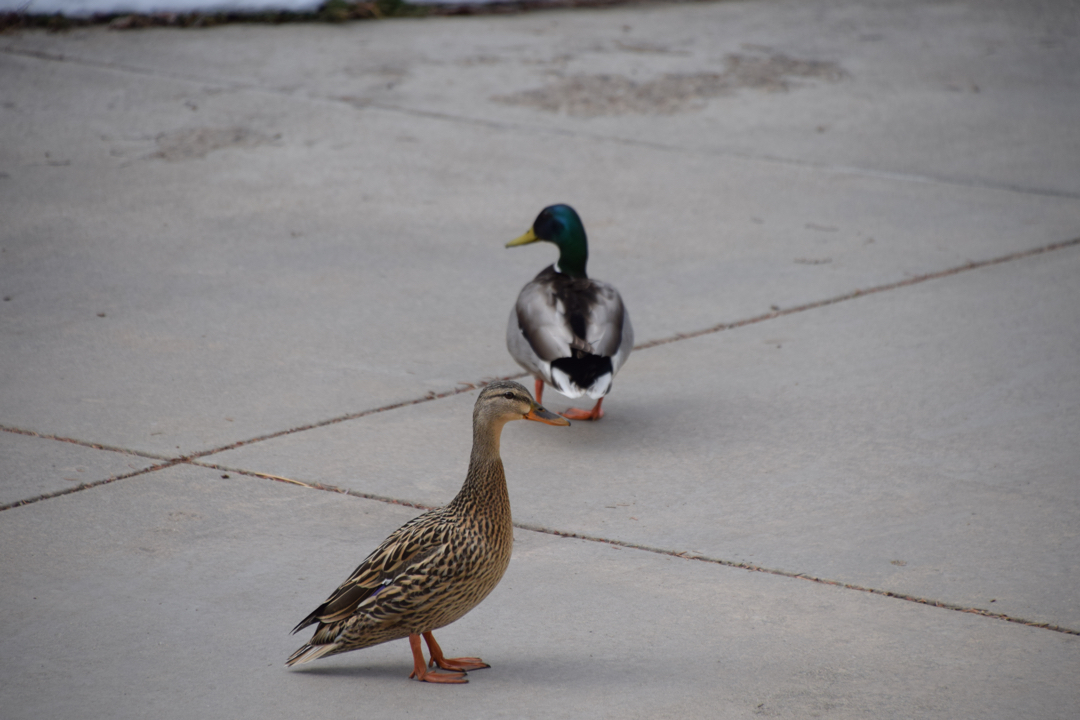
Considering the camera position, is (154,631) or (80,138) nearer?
(154,631)

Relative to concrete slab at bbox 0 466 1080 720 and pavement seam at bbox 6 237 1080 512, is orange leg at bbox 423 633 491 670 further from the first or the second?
pavement seam at bbox 6 237 1080 512

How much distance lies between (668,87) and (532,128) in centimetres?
166

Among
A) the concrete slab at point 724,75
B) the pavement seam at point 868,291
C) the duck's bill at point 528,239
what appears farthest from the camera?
the concrete slab at point 724,75

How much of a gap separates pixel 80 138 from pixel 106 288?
282cm

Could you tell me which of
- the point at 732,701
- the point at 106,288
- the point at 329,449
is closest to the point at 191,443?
the point at 329,449

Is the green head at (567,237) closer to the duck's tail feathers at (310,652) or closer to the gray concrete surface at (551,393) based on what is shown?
the gray concrete surface at (551,393)

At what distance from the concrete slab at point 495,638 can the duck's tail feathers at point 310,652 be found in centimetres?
6

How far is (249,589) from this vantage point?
12.5ft

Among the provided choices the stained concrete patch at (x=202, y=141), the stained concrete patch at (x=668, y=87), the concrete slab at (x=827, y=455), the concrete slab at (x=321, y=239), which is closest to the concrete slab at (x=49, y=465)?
the concrete slab at (x=321, y=239)

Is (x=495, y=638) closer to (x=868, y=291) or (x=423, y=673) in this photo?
(x=423, y=673)

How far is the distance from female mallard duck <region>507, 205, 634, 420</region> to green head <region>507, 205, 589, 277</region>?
115mm

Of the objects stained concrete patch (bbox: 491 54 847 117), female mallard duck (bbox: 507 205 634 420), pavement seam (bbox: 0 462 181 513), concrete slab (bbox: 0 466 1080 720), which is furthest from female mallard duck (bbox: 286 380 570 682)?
stained concrete patch (bbox: 491 54 847 117)

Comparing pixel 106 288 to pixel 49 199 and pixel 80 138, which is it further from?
pixel 80 138

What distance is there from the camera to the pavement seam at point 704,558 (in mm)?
3695
